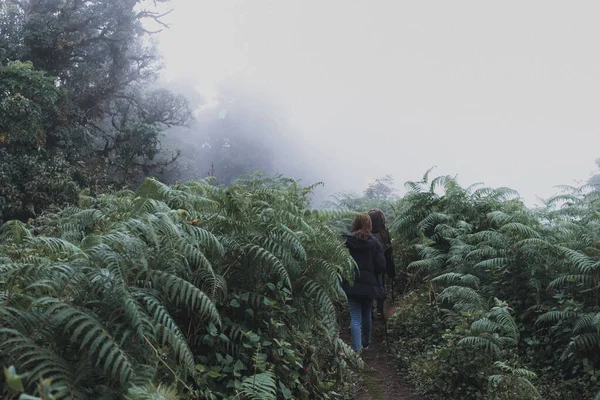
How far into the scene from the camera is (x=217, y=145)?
41844 millimetres

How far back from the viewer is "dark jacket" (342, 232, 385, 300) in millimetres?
6012

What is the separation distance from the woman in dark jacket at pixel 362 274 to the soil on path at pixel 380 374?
488 millimetres

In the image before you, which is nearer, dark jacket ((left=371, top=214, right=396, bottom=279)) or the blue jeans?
the blue jeans

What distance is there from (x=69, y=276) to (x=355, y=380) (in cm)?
356

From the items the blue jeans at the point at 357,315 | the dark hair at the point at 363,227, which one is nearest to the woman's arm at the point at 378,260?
the dark hair at the point at 363,227

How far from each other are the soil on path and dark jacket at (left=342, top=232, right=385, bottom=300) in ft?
2.86

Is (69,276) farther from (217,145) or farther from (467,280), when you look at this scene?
(217,145)

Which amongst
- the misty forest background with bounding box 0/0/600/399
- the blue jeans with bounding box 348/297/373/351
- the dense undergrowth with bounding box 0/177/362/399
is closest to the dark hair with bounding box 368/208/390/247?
the misty forest background with bounding box 0/0/600/399

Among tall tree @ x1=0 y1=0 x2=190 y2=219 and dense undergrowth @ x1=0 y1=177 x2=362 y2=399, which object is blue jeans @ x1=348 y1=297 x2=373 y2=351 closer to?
dense undergrowth @ x1=0 y1=177 x2=362 y2=399

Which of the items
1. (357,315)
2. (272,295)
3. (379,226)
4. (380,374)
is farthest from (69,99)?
(272,295)

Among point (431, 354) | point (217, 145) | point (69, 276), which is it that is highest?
point (217, 145)

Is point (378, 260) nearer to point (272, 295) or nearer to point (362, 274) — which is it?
point (362, 274)

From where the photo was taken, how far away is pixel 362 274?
238 inches

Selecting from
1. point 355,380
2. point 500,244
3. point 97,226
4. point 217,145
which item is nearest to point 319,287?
point 355,380
